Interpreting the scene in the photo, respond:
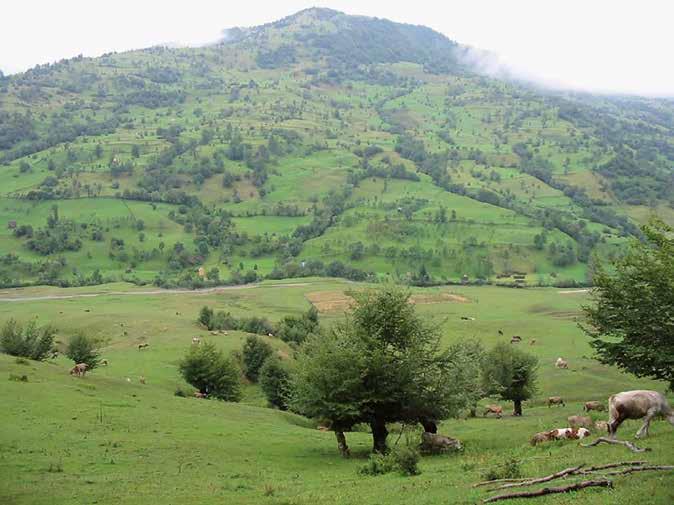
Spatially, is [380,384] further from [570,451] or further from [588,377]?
[588,377]

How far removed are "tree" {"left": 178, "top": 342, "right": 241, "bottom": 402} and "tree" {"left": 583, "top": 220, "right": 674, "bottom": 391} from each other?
41.8 meters

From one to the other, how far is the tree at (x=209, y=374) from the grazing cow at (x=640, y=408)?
48073mm

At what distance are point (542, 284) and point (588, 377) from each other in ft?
382

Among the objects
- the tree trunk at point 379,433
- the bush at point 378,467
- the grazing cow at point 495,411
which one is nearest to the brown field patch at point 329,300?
the grazing cow at point 495,411

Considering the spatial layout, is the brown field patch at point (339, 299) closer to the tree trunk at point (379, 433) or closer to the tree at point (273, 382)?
the tree at point (273, 382)

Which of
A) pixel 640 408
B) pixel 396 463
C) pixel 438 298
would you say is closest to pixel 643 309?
pixel 640 408

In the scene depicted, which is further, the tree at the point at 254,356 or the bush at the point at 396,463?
the tree at the point at 254,356

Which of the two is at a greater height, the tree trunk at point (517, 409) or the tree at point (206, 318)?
the tree trunk at point (517, 409)

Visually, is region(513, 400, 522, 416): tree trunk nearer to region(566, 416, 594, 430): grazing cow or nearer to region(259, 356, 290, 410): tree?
region(566, 416, 594, 430): grazing cow

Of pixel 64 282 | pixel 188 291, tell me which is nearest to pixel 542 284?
pixel 188 291

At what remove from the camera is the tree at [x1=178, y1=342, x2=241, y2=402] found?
65.8m

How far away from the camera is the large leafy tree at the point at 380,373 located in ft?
114

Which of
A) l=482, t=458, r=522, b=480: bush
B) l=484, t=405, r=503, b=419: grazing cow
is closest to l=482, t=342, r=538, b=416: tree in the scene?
l=484, t=405, r=503, b=419: grazing cow

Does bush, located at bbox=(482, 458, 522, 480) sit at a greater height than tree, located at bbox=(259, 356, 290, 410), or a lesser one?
greater
